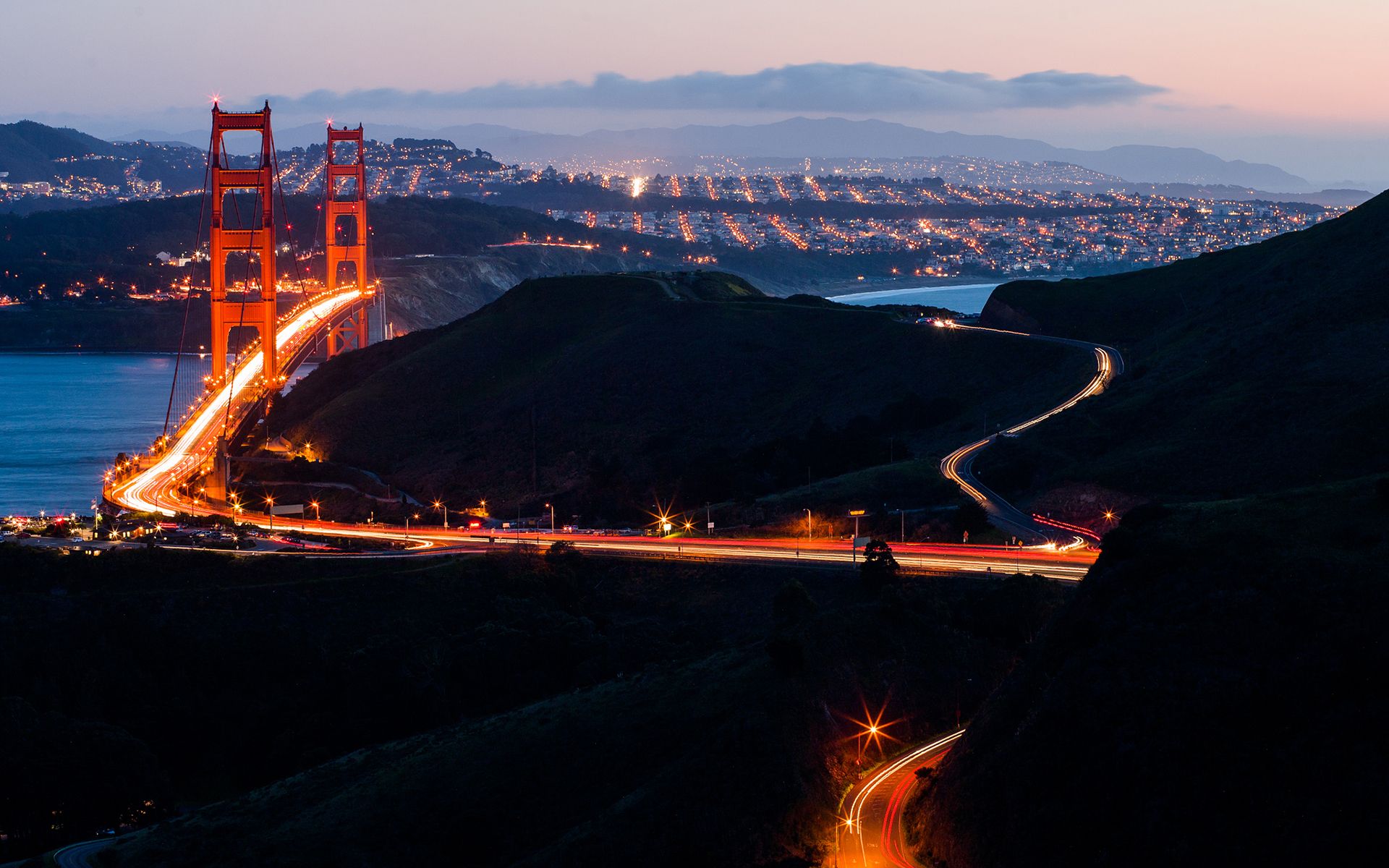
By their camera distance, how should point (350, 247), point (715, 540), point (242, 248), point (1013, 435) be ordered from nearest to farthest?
1. point (715, 540)
2. point (1013, 435)
3. point (242, 248)
4. point (350, 247)

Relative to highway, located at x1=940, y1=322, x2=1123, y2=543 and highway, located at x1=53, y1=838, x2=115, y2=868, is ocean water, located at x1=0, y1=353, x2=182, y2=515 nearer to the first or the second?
highway, located at x1=940, y1=322, x2=1123, y2=543

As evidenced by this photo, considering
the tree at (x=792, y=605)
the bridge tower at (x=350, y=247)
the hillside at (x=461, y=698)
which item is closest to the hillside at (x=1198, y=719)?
the hillside at (x=461, y=698)

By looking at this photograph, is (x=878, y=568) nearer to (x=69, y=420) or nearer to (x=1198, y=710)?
(x=1198, y=710)

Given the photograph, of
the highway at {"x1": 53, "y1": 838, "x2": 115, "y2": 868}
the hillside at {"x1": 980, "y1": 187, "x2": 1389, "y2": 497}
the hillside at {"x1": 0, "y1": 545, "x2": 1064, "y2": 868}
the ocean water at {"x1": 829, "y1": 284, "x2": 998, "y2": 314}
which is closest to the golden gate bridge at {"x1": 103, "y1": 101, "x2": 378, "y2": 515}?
the hillside at {"x1": 0, "y1": 545, "x2": 1064, "y2": 868}

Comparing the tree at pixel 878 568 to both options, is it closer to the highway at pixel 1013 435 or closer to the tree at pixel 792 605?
the tree at pixel 792 605

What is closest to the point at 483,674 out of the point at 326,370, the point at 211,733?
the point at 211,733

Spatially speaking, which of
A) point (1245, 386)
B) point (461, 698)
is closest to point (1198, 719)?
point (461, 698)
